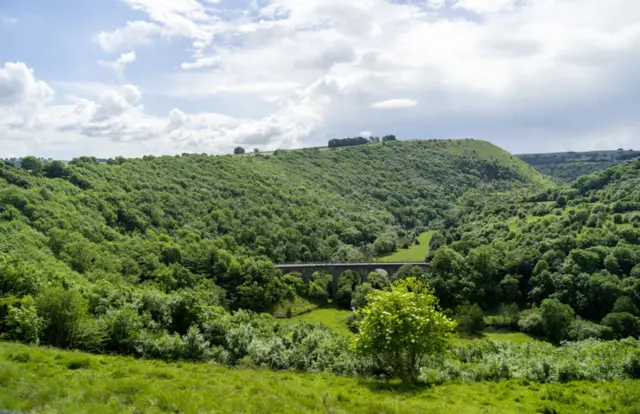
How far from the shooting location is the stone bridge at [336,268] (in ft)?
312

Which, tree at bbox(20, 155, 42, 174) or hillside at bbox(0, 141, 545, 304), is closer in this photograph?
hillside at bbox(0, 141, 545, 304)

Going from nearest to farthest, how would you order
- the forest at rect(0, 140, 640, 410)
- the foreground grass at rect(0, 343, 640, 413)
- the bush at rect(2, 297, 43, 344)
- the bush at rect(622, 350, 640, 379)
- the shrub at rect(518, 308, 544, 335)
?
the foreground grass at rect(0, 343, 640, 413)
the bush at rect(2, 297, 43, 344)
the bush at rect(622, 350, 640, 379)
the forest at rect(0, 140, 640, 410)
the shrub at rect(518, 308, 544, 335)

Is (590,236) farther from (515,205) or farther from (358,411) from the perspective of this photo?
(358,411)

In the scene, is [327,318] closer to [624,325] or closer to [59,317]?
[624,325]

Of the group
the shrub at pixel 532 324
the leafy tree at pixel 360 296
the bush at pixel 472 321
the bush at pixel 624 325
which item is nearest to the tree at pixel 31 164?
the leafy tree at pixel 360 296

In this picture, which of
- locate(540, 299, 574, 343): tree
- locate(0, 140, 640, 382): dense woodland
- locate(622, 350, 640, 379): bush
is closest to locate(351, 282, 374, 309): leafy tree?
locate(0, 140, 640, 382): dense woodland

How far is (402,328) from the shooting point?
2161cm

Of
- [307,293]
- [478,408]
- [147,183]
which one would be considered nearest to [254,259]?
[307,293]

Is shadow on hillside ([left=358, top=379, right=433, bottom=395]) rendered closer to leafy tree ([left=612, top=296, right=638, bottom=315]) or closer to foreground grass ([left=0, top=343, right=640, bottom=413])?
foreground grass ([left=0, top=343, right=640, bottom=413])

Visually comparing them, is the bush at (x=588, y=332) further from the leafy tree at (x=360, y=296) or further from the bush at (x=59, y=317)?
the bush at (x=59, y=317)

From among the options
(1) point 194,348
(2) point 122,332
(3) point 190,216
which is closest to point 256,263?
(3) point 190,216

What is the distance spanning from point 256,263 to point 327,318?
17300mm

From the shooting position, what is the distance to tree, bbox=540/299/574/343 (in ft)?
206

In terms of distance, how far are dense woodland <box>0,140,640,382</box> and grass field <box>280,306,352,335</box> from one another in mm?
4869
